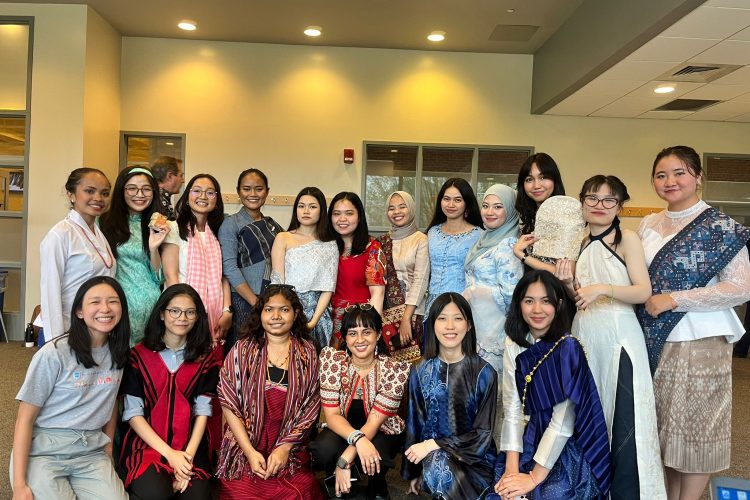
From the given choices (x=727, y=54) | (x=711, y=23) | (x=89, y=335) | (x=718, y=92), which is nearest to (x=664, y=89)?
(x=718, y=92)

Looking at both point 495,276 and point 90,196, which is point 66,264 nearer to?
point 90,196

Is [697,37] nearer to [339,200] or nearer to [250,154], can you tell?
[339,200]

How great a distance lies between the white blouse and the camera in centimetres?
246

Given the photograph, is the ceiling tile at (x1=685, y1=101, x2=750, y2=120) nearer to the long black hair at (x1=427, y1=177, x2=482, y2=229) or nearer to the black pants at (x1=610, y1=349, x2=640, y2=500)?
the long black hair at (x1=427, y1=177, x2=482, y2=229)

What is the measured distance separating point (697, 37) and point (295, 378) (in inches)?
162

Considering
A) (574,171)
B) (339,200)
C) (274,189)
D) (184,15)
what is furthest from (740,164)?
(184,15)

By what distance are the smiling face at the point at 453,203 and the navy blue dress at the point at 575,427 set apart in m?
0.98

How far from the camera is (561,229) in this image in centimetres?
234

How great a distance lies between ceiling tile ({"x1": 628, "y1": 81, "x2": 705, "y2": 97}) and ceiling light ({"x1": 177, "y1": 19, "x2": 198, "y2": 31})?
16.5 ft

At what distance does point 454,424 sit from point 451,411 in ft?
0.19

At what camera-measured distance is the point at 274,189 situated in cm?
716

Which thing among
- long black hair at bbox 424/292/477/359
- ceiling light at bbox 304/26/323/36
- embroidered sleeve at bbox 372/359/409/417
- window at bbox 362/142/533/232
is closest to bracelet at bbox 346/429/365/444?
embroidered sleeve at bbox 372/359/409/417

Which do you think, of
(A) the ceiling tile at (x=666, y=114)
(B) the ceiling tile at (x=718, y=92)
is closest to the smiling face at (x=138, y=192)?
(B) the ceiling tile at (x=718, y=92)

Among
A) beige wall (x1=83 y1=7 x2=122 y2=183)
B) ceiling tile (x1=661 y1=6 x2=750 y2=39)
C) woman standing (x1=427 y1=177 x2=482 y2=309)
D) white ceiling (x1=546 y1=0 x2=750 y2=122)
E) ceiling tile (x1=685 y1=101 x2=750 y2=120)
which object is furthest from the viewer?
ceiling tile (x1=685 y1=101 x2=750 y2=120)
